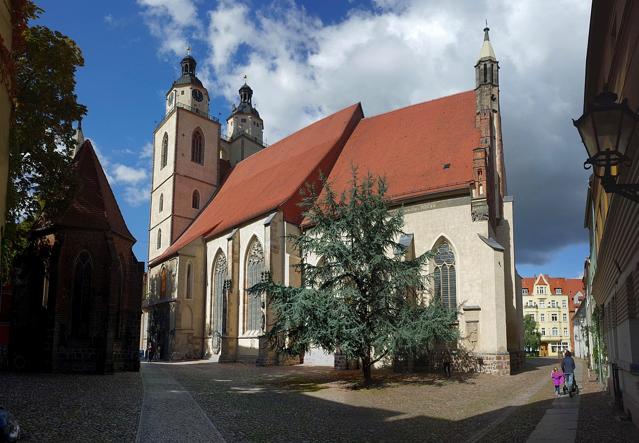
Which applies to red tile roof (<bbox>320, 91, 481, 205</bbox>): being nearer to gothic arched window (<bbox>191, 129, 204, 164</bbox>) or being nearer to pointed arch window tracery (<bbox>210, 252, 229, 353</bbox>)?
pointed arch window tracery (<bbox>210, 252, 229, 353</bbox>)

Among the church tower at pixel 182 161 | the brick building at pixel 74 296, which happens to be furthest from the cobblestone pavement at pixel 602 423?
the church tower at pixel 182 161

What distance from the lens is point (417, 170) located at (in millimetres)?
24297

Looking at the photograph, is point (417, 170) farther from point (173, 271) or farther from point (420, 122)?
point (173, 271)

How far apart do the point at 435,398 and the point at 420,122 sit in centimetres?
1615

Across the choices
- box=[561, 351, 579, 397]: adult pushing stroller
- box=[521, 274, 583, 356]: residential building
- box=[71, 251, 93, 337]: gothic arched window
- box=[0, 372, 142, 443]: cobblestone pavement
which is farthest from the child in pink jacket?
box=[521, 274, 583, 356]: residential building

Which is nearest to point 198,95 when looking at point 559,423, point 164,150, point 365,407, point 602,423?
point 164,150

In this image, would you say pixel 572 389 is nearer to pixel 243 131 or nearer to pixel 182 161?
pixel 182 161

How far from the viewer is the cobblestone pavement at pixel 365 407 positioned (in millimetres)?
9430

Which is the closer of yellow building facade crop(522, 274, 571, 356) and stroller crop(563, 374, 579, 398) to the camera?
stroller crop(563, 374, 579, 398)

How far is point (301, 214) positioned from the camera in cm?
2598

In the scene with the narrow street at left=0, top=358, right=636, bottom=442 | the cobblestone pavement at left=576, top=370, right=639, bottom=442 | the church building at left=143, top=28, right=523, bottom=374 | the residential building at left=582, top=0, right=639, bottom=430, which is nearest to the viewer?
the residential building at left=582, top=0, right=639, bottom=430

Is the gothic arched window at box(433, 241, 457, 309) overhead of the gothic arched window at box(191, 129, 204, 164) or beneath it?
beneath

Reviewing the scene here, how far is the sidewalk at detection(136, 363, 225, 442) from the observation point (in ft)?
28.2

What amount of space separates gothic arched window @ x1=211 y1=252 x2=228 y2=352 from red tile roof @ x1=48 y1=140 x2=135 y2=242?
366 inches
